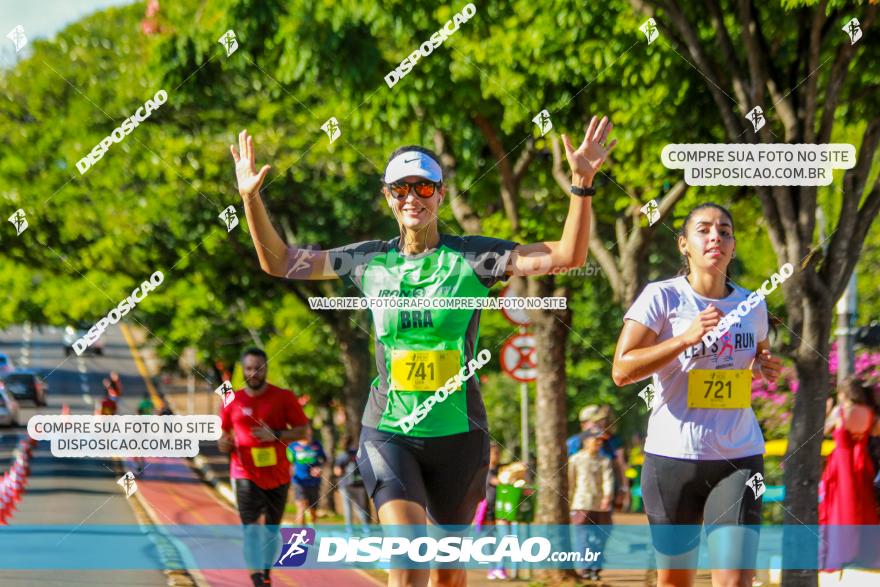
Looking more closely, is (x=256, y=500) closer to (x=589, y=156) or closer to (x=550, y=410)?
(x=589, y=156)

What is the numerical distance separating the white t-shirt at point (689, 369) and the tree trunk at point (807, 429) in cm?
327

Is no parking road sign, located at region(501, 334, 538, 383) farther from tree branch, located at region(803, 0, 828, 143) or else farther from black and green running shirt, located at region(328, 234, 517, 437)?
black and green running shirt, located at region(328, 234, 517, 437)

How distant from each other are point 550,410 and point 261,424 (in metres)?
4.97

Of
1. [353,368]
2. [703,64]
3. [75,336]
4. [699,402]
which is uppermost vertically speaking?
[75,336]

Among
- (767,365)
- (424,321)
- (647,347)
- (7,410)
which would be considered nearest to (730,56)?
(767,365)

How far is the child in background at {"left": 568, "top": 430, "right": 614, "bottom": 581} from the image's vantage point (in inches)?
461

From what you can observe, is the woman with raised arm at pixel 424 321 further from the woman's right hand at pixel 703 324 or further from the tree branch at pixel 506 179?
the tree branch at pixel 506 179

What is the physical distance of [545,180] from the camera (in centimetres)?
1458

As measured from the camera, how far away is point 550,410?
Result: 13.5m

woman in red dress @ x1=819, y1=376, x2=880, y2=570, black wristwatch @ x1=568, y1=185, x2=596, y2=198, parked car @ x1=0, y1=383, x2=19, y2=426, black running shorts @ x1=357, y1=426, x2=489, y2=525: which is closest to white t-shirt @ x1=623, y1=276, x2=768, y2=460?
black wristwatch @ x1=568, y1=185, x2=596, y2=198

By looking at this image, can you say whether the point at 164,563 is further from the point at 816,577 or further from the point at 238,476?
the point at 816,577

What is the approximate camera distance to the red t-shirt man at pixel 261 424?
9.06 meters

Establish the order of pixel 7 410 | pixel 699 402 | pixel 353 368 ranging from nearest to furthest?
pixel 699 402 < pixel 353 368 < pixel 7 410

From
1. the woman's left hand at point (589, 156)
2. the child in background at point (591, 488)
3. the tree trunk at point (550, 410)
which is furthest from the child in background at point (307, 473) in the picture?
the woman's left hand at point (589, 156)
